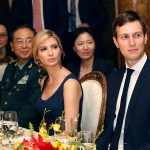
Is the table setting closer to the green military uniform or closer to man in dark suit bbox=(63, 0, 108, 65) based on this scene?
the green military uniform

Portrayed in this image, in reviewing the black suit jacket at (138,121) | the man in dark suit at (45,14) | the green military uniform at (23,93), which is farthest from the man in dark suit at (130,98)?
the man in dark suit at (45,14)

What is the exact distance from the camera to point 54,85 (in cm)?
281

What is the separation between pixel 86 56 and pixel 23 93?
0.81m

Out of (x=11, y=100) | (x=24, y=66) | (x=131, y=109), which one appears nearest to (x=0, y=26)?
(x=24, y=66)

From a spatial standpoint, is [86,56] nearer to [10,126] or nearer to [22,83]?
[22,83]

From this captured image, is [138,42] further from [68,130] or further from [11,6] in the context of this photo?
[11,6]

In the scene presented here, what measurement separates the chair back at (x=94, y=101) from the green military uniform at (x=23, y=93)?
479 mm

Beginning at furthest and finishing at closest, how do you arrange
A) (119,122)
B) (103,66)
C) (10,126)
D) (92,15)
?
(92,15)
(103,66)
(119,122)
(10,126)

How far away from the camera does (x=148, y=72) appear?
89.4 inches

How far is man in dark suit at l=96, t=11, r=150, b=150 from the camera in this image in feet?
7.22

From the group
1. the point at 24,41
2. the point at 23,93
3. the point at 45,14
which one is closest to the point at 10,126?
the point at 23,93

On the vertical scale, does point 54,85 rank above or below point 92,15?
below

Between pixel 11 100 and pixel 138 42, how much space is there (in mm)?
1307

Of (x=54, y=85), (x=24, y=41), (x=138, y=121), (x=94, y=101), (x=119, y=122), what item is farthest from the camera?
(x=24, y=41)
